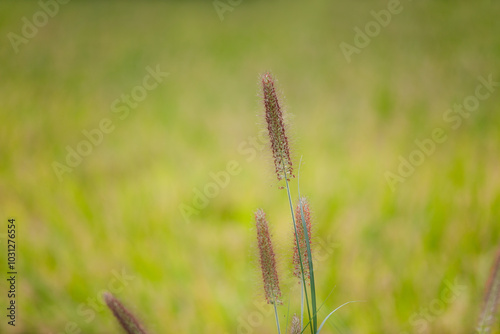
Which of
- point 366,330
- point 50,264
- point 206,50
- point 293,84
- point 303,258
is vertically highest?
point 206,50

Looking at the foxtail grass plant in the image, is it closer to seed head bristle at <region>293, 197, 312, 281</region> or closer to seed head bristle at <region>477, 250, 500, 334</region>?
seed head bristle at <region>293, 197, 312, 281</region>

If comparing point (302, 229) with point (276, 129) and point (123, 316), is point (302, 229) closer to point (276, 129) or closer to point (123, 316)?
point (276, 129)

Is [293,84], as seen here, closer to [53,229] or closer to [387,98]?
[387,98]

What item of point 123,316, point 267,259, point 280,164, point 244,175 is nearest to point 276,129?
point 280,164

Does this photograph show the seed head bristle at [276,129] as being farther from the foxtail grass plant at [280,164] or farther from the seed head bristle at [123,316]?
the seed head bristle at [123,316]

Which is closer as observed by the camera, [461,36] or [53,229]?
[53,229]

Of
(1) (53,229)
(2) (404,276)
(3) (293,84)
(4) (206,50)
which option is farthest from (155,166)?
(4) (206,50)
